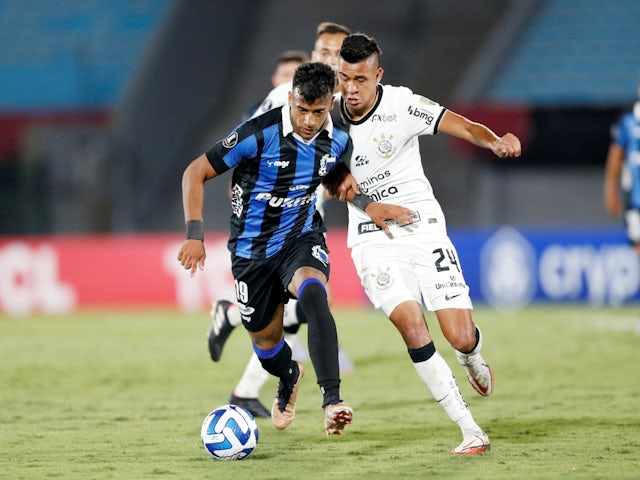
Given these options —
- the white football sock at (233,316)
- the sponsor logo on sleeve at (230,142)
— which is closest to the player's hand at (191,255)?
the sponsor logo on sleeve at (230,142)

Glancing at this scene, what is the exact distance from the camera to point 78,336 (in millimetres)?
12875

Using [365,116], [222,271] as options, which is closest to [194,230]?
[365,116]

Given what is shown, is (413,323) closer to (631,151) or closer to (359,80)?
(359,80)

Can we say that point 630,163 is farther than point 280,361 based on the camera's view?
Yes

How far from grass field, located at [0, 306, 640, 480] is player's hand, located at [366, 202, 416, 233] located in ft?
4.03

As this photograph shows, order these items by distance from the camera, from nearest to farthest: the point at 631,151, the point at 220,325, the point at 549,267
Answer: the point at 220,325 < the point at 631,151 < the point at 549,267

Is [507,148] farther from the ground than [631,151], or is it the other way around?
[631,151]

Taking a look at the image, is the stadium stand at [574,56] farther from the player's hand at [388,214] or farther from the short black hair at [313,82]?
the short black hair at [313,82]

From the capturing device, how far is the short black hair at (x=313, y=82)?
5.78 meters

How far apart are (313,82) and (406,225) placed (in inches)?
42.4

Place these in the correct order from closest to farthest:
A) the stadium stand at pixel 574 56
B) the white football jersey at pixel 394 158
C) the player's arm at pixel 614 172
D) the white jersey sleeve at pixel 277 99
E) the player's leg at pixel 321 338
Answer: the player's leg at pixel 321 338 → the white football jersey at pixel 394 158 → the white jersey sleeve at pixel 277 99 → the player's arm at pixel 614 172 → the stadium stand at pixel 574 56

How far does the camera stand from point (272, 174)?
6.12 meters

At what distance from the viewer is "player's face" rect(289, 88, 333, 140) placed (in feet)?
19.1

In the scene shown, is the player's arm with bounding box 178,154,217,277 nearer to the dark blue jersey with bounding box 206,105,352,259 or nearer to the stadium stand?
the dark blue jersey with bounding box 206,105,352,259
